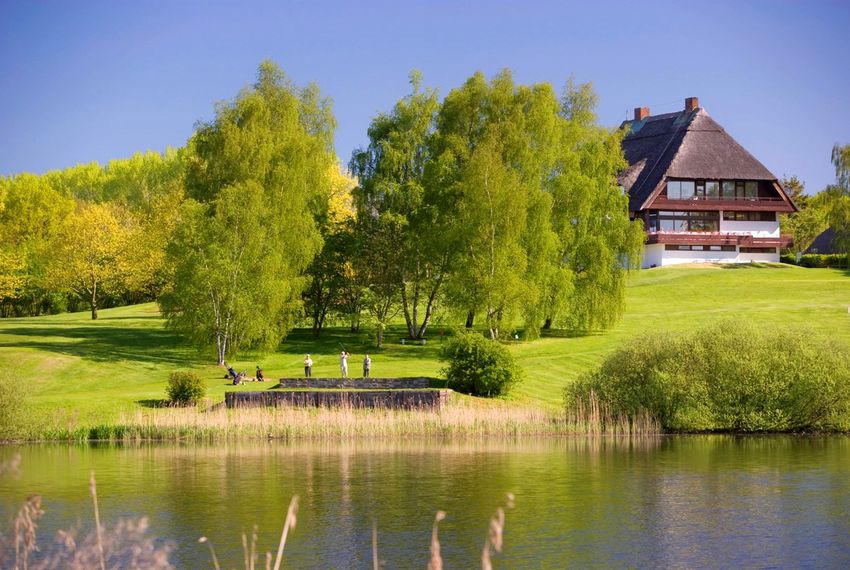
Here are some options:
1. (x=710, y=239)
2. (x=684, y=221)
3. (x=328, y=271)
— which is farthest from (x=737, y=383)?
(x=684, y=221)

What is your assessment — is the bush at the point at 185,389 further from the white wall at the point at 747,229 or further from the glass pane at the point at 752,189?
the glass pane at the point at 752,189

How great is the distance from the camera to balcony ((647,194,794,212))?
94625mm

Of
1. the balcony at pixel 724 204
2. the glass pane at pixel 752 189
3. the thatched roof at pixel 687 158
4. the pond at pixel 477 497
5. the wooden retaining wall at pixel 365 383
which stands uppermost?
the thatched roof at pixel 687 158

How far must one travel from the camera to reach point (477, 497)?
30.0 m

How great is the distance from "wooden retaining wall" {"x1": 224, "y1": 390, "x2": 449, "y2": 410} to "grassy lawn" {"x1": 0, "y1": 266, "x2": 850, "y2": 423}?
4.15m

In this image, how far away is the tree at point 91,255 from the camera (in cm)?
8162

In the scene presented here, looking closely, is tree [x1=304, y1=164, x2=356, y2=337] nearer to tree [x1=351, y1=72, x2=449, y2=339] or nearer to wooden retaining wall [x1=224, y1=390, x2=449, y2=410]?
tree [x1=351, y1=72, x2=449, y2=339]

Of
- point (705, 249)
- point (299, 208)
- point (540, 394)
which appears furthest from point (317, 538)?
point (705, 249)

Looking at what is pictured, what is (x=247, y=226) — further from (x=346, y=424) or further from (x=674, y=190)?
(x=674, y=190)

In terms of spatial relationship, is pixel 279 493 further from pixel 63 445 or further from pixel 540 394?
pixel 540 394

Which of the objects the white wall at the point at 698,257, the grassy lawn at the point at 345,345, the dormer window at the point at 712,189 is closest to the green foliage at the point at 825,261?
the white wall at the point at 698,257

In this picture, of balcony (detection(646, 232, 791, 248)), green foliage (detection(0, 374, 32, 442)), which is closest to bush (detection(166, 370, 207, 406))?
green foliage (detection(0, 374, 32, 442))

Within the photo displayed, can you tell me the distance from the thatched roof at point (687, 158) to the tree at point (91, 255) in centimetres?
4126

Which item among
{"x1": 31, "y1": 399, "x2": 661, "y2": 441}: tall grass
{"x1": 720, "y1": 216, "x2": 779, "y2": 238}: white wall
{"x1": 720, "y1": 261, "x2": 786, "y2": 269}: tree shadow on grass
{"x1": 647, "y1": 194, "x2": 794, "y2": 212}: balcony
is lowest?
{"x1": 31, "y1": 399, "x2": 661, "y2": 441}: tall grass
